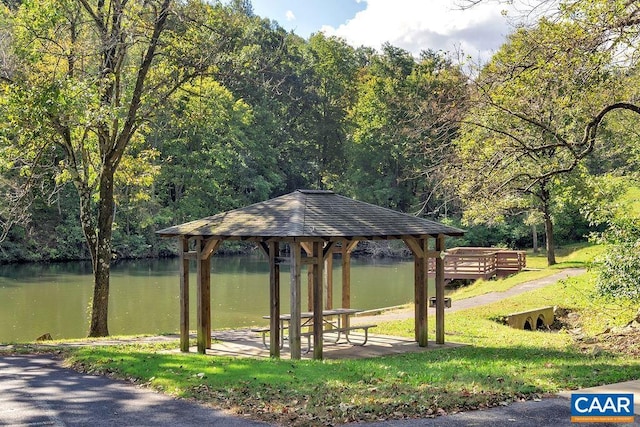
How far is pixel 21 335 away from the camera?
813 inches

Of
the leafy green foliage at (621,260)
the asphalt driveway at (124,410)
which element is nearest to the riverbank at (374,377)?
the asphalt driveway at (124,410)

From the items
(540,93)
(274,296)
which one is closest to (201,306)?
(274,296)

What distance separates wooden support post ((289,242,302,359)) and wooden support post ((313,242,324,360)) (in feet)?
1.03

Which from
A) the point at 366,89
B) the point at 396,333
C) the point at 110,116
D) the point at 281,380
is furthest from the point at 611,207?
the point at 366,89

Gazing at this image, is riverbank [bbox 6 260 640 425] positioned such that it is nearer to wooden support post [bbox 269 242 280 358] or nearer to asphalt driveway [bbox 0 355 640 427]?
asphalt driveway [bbox 0 355 640 427]

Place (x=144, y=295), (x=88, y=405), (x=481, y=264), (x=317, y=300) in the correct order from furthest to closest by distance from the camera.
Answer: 1. (x=481, y=264)
2. (x=144, y=295)
3. (x=317, y=300)
4. (x=88, y=405)

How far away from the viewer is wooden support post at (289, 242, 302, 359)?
1193 cm

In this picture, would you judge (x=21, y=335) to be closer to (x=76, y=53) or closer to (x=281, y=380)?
(x=76, y=53)

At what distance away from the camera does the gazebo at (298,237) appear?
1221 centimetres

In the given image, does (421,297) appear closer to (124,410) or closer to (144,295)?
(124,410)

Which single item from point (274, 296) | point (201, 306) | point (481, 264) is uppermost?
point (481, 264)

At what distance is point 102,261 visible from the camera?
17.5 metres

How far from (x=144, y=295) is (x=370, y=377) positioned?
69.9ft

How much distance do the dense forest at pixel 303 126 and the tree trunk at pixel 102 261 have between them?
399mm
